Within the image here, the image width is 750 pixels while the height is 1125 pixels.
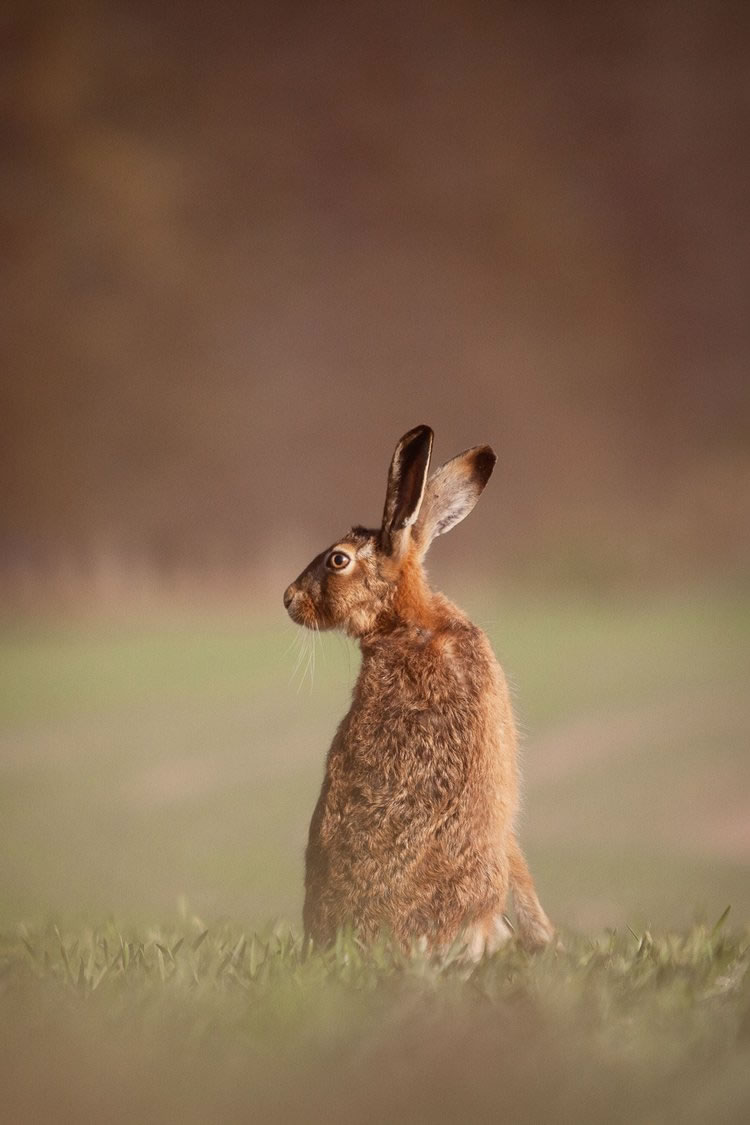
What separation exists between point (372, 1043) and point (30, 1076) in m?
→ 0.71

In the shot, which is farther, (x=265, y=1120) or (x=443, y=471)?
(x=443, y=471)

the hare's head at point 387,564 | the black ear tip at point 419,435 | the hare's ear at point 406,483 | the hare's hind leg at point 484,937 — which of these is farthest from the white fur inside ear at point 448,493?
the hare's hind leg at point 484,937

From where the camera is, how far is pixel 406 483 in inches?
129

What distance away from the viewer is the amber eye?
11.1 ft

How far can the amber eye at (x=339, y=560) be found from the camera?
11.1ft

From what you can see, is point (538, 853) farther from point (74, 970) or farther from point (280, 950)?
point (74, 970)

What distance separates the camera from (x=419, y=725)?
10.5 ft

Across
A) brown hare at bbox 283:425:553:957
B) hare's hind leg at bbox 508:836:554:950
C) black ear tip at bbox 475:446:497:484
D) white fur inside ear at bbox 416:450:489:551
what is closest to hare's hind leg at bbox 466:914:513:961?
brown hare at bbox 283:425:553:957

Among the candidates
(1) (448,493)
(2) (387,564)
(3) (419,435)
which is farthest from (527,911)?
(3) (419,435)

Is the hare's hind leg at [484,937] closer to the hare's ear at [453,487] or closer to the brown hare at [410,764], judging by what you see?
the brown hare at [410,764]

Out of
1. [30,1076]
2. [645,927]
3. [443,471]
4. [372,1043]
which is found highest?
[443,471]

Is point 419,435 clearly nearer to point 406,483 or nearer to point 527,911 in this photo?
point 406,483

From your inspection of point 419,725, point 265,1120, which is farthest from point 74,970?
point 419,725

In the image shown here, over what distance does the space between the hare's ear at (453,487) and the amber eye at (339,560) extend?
0.63 ft
